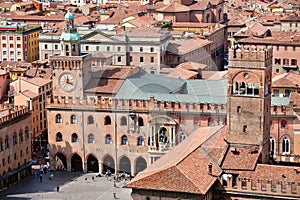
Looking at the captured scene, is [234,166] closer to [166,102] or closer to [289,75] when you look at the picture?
[166,102]

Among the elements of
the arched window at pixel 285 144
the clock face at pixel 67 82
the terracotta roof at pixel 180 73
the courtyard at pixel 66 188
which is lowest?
the courtyard at pixel 66 188

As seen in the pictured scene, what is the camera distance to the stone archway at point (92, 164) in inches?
2576

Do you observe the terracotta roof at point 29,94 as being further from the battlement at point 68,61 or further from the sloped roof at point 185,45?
the sloped roof at point 185,45

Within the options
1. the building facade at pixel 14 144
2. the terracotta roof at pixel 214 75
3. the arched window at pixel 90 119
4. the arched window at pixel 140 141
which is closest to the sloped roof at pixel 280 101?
the arched window at pixel 140 141

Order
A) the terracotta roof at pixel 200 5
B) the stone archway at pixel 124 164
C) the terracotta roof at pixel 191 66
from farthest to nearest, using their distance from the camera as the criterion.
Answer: the terracotta roof at pixel 200 5
the terracotta roof at pixel 191 66
the stone archway at pixel 124 164

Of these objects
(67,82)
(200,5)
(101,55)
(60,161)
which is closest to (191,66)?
(101,55)

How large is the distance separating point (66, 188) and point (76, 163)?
5.33 meters

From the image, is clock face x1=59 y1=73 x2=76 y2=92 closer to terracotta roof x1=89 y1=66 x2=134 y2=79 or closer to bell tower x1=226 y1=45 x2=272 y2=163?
terracotta roof x1=89 y1=66 x2=134 y2=79

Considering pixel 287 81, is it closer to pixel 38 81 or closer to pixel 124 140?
pixel 124 140

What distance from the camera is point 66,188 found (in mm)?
60906

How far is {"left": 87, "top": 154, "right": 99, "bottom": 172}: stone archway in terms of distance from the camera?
65.4 m

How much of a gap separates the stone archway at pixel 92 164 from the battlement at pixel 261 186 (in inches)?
841

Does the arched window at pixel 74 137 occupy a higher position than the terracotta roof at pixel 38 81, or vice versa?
the terracotta roof at pixel 38 81

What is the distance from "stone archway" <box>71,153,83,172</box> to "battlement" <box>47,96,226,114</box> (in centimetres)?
368
